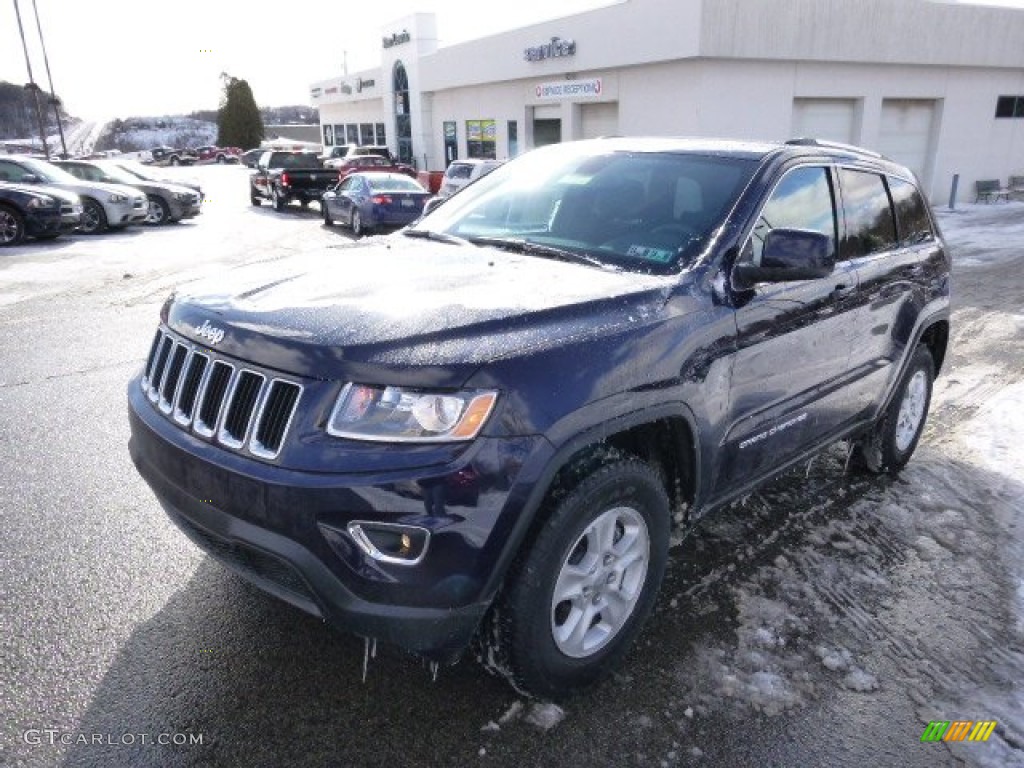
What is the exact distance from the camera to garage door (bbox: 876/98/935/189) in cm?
2241

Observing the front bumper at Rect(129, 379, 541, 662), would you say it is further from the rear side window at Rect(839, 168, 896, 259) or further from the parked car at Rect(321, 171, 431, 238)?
the parked car at Rect(321, 171, 431, 238)

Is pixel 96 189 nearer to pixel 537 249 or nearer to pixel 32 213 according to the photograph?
pixel 32 213

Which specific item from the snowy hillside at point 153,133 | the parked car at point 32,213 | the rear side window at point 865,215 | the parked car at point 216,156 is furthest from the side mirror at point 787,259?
the snowy hillside at point 153,133

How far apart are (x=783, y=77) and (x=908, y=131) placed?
5.48 metres

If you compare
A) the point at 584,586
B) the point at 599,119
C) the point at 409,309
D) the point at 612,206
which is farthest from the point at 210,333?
the point at 599,119

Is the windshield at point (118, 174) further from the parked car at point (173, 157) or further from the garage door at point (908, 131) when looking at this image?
the parked car at point (173, 157)

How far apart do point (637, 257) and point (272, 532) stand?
5.86ft

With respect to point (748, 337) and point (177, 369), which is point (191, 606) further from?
point (748, 337)

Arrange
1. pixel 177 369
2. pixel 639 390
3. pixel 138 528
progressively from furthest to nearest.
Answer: pixel 138 528 < pixel 177 369 < pixel 639 390

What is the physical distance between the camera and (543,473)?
2.31 m

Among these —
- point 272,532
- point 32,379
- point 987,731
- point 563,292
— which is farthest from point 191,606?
point 32,379

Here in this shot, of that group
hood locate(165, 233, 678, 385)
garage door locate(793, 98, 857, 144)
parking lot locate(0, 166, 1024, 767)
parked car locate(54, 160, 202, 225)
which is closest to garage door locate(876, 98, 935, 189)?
garage door locate(793, 98, 857, 144)

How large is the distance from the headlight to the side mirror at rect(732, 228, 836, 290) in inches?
53.2

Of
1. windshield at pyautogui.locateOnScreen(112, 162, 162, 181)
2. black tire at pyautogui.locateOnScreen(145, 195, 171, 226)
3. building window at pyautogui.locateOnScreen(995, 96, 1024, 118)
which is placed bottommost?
black tire at pyautogui.locateOnScreen(145, 195, 171, 226)
